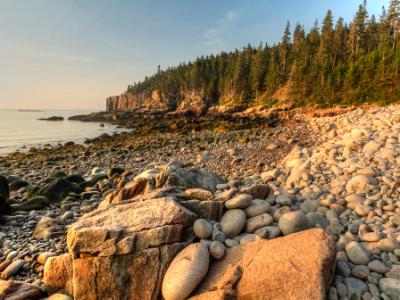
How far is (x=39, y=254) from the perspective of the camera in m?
5.59

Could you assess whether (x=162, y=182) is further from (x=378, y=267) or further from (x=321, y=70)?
(x=321, y=70)

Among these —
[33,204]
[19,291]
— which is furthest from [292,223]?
[33,204]

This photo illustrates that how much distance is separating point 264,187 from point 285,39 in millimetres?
85120

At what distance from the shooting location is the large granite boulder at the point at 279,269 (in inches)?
136

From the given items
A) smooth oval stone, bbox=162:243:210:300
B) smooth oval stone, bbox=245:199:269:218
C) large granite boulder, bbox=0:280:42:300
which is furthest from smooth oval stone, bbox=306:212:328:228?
large granite boulder, bbox=0:280:42:300

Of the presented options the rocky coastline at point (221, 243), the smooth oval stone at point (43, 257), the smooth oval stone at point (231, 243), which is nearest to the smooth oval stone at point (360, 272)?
the rocky coastline at point (221, 243)

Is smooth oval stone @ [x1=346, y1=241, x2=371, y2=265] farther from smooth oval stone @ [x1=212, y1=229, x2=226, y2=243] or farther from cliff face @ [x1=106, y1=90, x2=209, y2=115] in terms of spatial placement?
cliff face @ [x1=106, y1=90, x2=209, y2=115]

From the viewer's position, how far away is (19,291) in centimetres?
438

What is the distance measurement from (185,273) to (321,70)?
221 feet

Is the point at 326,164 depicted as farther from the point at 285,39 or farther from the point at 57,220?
the point at 285,39

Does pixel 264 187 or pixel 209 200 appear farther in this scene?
pixel 264 187

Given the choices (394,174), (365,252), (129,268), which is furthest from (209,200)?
(394,174)

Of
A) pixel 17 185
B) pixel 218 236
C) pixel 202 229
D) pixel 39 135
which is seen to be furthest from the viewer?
pixel 39 135

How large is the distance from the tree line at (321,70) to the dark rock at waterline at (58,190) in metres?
42.5
